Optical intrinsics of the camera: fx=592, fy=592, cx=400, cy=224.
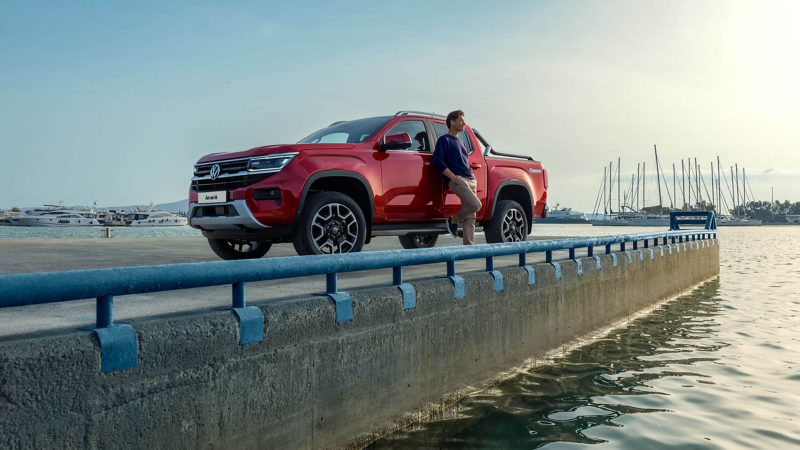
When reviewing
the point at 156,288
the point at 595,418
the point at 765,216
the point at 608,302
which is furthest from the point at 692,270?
the point at 765,216

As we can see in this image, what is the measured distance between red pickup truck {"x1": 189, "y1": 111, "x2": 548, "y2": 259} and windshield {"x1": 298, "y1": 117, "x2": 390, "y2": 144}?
0.02 m

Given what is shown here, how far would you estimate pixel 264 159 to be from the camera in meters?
6.34

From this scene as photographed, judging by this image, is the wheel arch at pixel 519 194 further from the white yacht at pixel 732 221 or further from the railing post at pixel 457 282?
the white yacht at pixel 732 221

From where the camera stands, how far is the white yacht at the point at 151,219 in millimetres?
148250

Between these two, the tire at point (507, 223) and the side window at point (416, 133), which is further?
the tire at point (507, 223)

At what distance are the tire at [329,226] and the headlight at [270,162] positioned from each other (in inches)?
19.4

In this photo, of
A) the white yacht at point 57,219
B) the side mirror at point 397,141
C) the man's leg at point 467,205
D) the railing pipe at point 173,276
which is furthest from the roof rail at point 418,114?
the white yacht at point 57,219

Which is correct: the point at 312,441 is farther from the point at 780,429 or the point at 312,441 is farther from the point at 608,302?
the point at 608,302

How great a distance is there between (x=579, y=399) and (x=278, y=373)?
3306 millimetres

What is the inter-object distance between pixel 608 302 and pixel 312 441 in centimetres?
674

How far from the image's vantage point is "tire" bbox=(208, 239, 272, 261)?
804 cm

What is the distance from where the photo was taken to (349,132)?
7566mm

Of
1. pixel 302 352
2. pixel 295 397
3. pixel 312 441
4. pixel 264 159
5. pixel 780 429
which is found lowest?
pixel 780 429

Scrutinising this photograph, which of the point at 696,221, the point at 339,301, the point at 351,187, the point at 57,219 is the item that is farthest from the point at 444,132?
the point at 57,219
